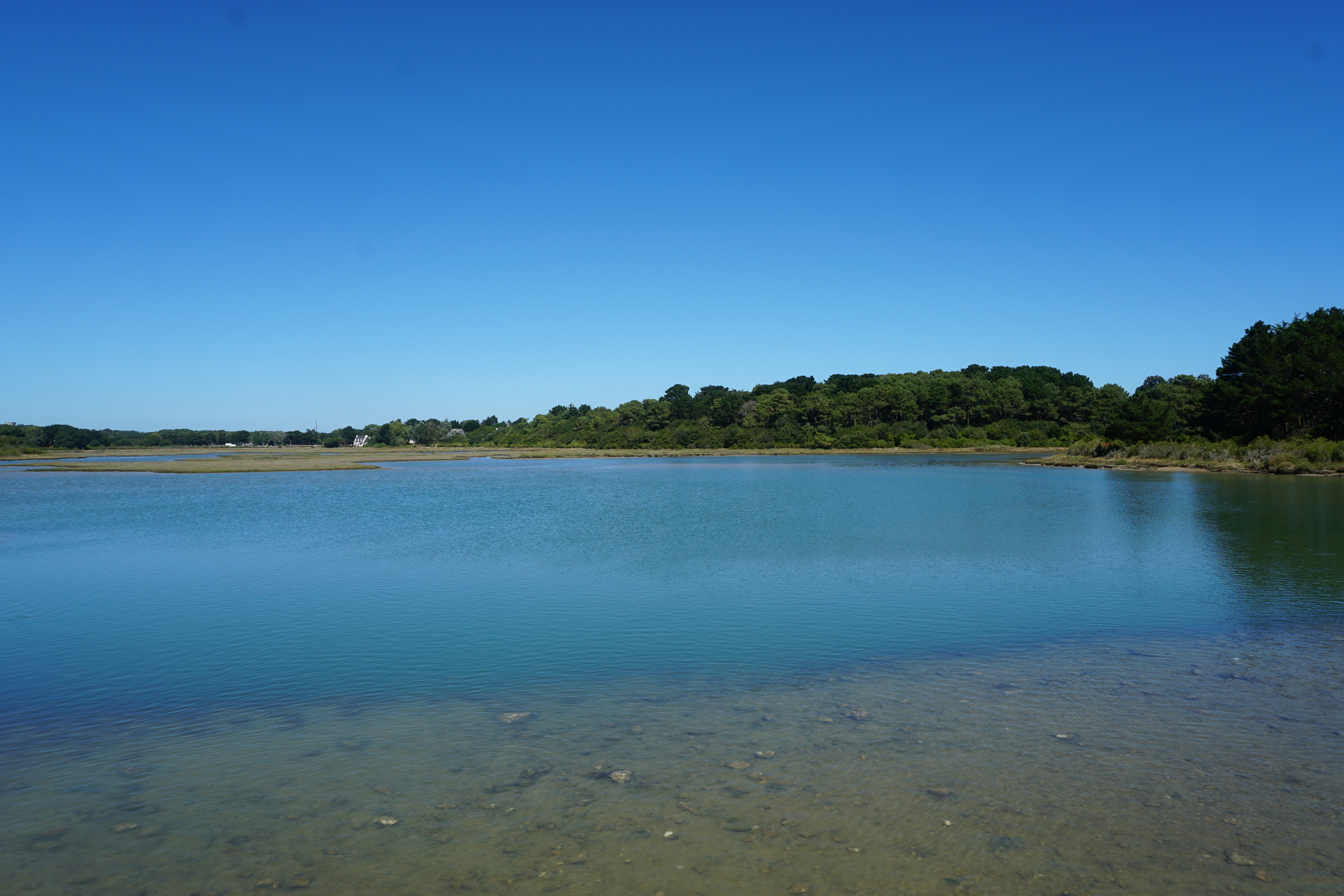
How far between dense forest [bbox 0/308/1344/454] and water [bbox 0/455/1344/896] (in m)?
41.0

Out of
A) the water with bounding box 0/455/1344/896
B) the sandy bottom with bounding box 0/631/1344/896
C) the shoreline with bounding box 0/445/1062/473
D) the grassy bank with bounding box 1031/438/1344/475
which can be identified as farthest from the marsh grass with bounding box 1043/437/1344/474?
the sandy bottom with bounding box 0/631/1344/896

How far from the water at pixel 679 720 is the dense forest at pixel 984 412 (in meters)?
41.0

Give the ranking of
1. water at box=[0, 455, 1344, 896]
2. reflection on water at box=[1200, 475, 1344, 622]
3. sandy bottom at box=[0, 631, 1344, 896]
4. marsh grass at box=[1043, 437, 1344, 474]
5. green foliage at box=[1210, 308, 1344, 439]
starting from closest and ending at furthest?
sandy bottom at box=[0, 631, 1344, 896] < water at box=[0, 455, 1344, 896] < reflection on water at box=[1200, 475, 1344, 622] < marsh grass at box=[1043, 437, 1344, 474] < green foliage at box=[1210, 308, 1344, 439]

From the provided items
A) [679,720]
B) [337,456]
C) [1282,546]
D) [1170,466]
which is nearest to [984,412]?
[1170,466]

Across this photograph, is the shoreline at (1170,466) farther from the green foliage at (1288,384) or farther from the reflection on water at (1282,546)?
the reflection on water at (1282,546)

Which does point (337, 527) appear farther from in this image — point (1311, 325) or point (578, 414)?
point (578, 414)

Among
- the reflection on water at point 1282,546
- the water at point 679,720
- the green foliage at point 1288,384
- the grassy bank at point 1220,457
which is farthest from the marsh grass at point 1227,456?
the water at point 679,720

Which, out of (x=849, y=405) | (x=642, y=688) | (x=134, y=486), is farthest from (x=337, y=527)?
(x=849, y=405)

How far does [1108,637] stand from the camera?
1078 centimetres

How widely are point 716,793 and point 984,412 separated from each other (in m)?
118

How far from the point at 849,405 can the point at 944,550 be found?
341ft

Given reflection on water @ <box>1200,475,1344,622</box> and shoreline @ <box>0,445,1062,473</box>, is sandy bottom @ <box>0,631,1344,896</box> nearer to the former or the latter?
reflection on water @ <box>1200,475,1344,622</box>

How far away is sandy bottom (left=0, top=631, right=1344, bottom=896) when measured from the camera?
481 cm

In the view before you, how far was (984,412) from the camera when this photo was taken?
114 m
